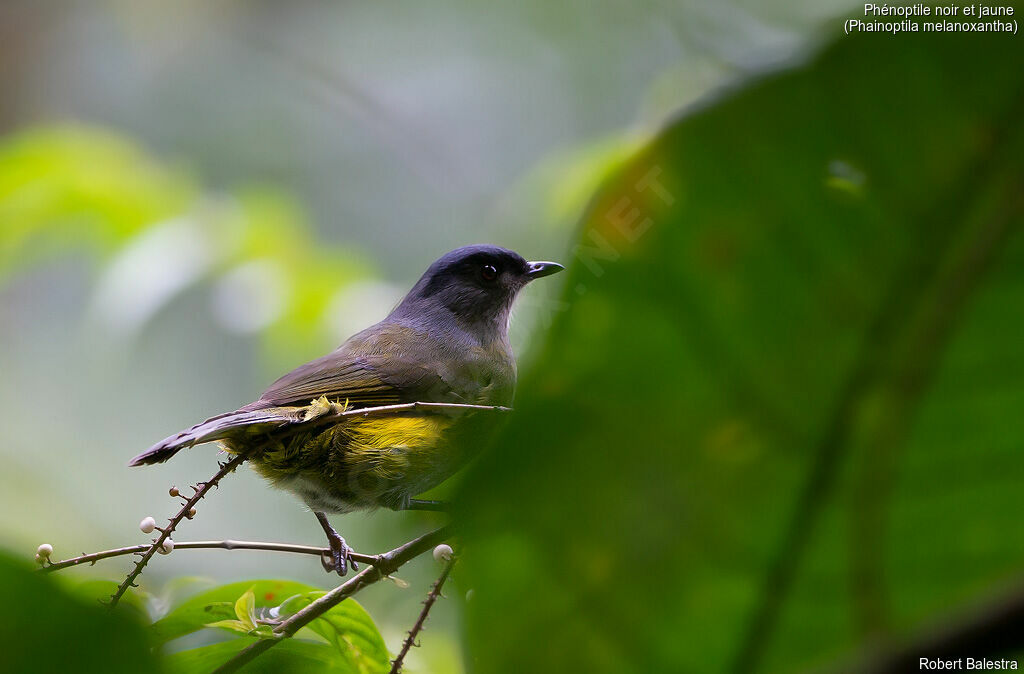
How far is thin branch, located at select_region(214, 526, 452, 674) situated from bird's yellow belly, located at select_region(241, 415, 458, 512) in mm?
338

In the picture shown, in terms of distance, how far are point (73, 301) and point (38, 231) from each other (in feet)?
13.1

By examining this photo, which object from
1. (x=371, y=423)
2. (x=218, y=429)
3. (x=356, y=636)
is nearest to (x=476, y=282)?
(x=371, y=423)

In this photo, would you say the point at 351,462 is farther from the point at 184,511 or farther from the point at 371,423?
the point at 184,511

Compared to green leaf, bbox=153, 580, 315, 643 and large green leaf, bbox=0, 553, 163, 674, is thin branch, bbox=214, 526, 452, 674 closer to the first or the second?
green leaf, bbox=153, 580, 315, 643

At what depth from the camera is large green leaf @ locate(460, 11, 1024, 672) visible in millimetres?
578

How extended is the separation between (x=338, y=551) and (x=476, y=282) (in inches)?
43.9

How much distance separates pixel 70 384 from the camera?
6430 millimetres

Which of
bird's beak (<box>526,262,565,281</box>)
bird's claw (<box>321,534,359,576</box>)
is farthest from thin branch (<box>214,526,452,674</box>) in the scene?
bird's beak (<box>526,262,565,281</box>)

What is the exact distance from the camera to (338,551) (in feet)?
5.62

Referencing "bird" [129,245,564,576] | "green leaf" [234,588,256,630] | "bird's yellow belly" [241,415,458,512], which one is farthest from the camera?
"bird's yellow belly" [241,415,458,512]

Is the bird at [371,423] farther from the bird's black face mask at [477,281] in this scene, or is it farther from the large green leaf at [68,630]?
the large green leaf at [68,630]

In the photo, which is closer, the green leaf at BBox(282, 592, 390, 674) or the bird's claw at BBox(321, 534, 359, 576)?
the green leaf at BBox(282, 592, 390, 674)

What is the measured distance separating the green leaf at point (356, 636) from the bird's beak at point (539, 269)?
1.42 metres

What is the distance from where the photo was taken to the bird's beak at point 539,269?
2.53 m
